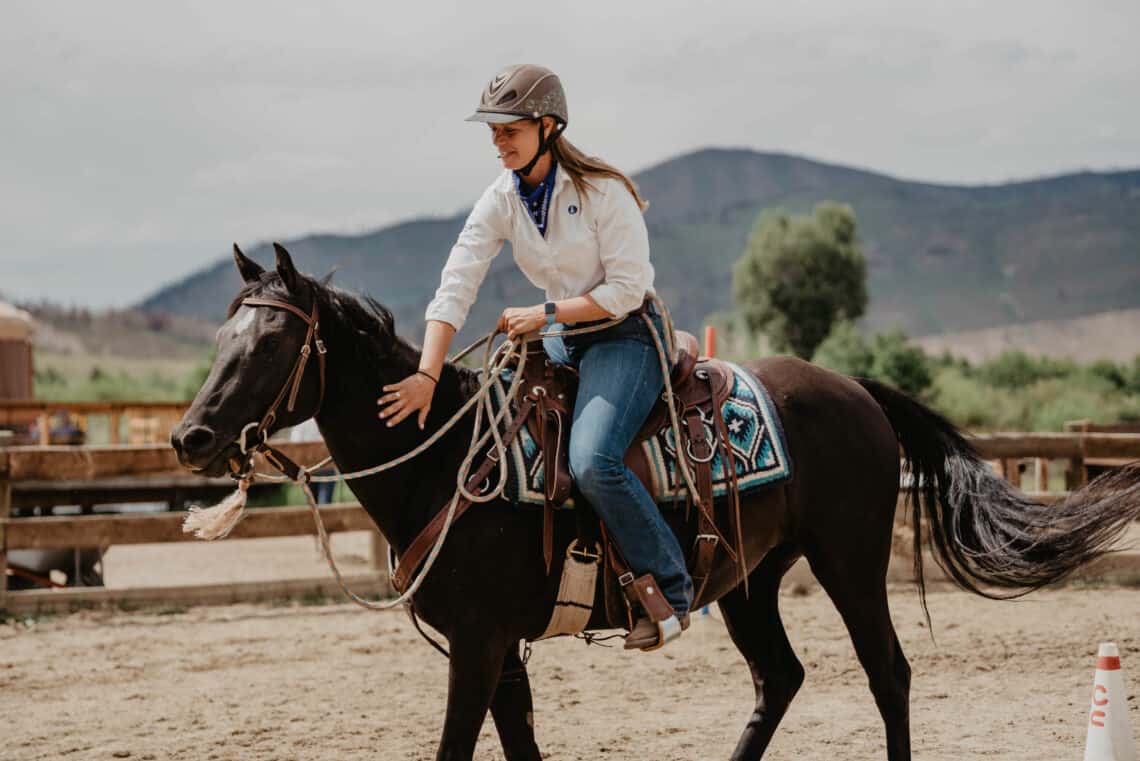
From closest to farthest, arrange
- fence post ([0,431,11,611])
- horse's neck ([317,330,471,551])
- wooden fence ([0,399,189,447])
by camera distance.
→ horse's neck ([317,330,471,551]) → fence post ([0,431,11,611]) → wooden fence ([0,399,189,447])

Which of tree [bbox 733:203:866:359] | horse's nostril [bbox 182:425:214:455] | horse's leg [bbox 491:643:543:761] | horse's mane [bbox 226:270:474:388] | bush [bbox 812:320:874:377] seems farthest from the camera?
tree [bbox 733:203:866:359]

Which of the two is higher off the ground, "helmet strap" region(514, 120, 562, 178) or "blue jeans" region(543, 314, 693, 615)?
"helmet strap" region(514, 120, 562, 178)

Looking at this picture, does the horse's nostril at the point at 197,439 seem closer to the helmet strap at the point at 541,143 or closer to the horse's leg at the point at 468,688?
the horse's leg at the point at 468,688

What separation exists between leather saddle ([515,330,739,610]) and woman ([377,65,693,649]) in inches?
3.2

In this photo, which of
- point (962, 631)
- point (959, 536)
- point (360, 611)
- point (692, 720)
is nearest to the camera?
point (959, 536)

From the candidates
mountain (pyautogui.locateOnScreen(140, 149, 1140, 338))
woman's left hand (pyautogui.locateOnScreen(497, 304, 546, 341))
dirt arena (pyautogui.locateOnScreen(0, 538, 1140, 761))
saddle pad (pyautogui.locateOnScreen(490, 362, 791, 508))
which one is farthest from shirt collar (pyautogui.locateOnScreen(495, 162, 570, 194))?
mountain (pyautogui.locateOnScreen(140, 149, 1140, 338))

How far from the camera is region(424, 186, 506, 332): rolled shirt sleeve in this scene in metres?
4.00

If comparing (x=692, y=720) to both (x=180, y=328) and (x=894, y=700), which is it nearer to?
(x=894, y=700)

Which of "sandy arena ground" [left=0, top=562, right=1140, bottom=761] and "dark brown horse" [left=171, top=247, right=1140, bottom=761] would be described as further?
"sandy arena ground" [left=0, top=562, right=1140, bottom=761]

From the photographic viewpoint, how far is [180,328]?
136 m

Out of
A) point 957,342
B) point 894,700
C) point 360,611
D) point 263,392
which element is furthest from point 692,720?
point 957,342

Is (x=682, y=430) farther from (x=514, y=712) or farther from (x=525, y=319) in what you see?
(x=514, y=712)

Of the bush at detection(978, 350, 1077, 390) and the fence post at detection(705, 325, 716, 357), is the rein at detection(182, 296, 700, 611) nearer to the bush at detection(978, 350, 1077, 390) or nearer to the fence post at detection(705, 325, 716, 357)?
the fence post at detection(705, 325, 716, 357)

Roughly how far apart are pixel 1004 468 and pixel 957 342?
125562 millimetres
